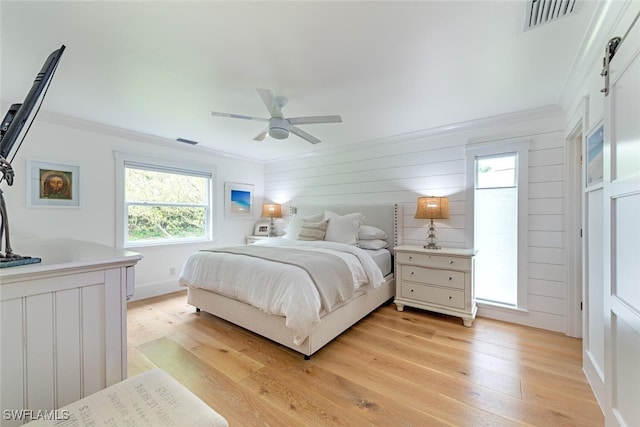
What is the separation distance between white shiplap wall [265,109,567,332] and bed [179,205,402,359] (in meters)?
0.48

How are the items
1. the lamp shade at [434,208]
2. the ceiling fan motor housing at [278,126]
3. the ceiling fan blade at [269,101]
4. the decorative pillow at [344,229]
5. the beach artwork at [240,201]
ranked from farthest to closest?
the beach artwork at [240,201] → the decorative pillow at [344,229] → the lamp shade at [434,208] → the ceiling fan motor housing at [278,126] → the ceiling fan blade at [269,101]

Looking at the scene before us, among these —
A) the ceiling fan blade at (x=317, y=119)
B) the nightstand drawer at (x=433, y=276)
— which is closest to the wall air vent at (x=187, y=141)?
the ceiling fan blade at (x=317, y=119)

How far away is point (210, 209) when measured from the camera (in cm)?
441

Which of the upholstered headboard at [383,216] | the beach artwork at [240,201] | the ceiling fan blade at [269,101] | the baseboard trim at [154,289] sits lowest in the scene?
the baseboard trim at [154,289]

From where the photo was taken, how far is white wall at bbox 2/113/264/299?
2.72m

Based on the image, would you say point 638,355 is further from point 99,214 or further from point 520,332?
point 99,214

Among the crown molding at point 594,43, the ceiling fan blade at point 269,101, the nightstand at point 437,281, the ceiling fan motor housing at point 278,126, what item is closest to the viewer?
the crown molding at point 594,43

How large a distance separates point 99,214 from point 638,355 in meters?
4.69

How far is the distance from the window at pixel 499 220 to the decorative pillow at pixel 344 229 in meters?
Answer: 1.39

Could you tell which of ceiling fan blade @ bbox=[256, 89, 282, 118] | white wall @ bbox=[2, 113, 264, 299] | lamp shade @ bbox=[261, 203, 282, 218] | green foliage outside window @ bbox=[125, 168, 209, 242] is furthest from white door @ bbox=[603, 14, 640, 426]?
green foliage outside window @ bbox=[125, 168, 209, 242]

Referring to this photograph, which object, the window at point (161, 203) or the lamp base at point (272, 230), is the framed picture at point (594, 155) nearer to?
the lamp base at point (272, 230)

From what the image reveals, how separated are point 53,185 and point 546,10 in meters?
4.59

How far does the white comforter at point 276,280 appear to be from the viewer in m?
2.00

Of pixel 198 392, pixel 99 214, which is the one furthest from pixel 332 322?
pixel 99 214
